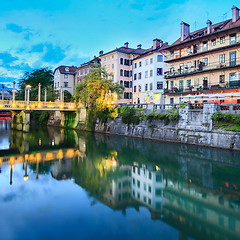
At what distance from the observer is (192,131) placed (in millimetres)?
26188

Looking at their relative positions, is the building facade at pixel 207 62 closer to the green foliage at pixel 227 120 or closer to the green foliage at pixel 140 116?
the green foliage at pixel 140 116

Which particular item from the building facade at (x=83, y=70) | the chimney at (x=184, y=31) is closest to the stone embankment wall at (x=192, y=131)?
the chimney at (x=184, y=31)

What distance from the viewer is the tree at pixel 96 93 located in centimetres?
3869

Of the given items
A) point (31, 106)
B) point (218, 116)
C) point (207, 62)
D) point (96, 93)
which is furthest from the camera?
point (31, 106)

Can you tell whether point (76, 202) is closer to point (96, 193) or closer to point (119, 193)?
point (96, 193)

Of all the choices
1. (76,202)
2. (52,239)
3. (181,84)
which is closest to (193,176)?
(76,202)

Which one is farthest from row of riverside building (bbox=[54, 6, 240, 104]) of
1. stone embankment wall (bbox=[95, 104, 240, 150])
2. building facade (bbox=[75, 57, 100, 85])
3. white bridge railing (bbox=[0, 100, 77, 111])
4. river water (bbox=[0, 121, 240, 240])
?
river water (bbox=[0, 121, 240, 240])

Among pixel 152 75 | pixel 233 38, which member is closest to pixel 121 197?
pixel 233 38

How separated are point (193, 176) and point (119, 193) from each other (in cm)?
609

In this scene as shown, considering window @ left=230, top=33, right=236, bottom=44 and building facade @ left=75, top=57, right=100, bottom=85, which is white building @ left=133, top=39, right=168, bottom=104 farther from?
building facade @ left=75, top=57, right=100, bottom=85

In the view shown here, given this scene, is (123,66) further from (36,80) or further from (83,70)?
(36,80)

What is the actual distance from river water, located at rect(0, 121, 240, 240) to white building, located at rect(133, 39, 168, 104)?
26.4 m

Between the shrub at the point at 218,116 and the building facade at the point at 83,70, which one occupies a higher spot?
the building facade at the point at 83,70

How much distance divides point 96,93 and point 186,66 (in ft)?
53.9
